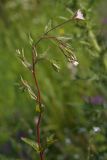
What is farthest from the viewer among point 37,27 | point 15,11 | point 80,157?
point 15,11

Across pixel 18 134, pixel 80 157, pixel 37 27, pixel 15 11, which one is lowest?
pixel 80 157

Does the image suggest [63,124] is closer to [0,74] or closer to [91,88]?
[91,88]

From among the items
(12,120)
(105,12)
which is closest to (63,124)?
(12,120)

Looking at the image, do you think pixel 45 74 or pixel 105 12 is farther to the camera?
pixel 105 12

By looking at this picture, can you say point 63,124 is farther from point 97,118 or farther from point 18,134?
point 97,118

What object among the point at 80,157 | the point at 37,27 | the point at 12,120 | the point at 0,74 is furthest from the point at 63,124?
the point at 37,27

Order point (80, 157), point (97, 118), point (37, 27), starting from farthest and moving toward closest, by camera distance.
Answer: point (37, 27) → point (80, 157) → point (97, 118)

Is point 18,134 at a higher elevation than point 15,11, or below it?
below
